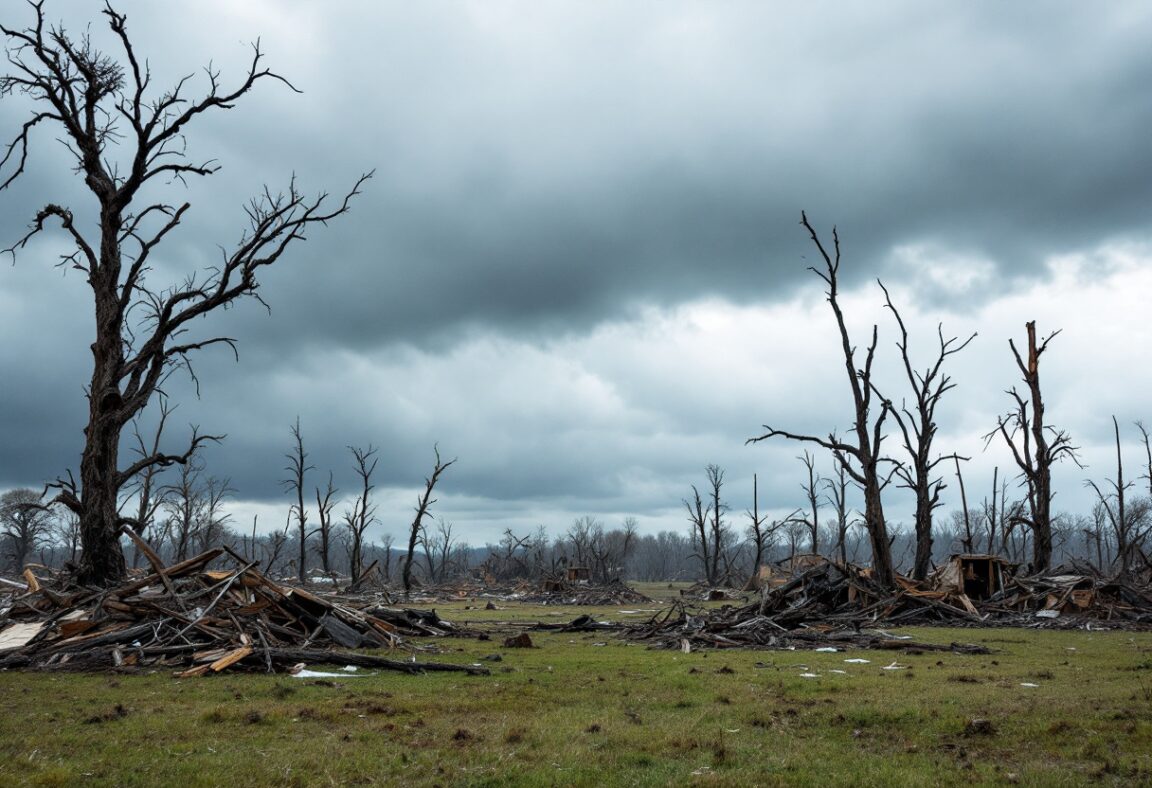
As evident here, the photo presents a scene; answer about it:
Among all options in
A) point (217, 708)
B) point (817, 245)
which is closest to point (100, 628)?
point (217, 708)

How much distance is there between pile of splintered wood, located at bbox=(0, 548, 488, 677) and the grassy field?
3.65 feet

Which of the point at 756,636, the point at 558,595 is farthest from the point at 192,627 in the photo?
the point at 558,595

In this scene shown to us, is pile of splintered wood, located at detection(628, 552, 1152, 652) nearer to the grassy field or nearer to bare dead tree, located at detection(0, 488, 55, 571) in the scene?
the grassy field

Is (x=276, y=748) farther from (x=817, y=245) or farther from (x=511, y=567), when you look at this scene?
(x=511, y=567)

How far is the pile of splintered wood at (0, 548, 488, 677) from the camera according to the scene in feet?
43.4

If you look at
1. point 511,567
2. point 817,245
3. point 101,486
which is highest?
point 817,245

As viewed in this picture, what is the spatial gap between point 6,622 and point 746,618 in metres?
16.5

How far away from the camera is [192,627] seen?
1457cm

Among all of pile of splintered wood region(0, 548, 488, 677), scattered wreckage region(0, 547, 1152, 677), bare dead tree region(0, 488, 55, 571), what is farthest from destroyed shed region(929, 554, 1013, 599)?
bare dead tree region(0, 488, 55, 571)

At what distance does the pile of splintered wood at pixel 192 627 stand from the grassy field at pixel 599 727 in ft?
3.65

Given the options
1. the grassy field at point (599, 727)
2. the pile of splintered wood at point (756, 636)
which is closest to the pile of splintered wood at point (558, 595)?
the pile of splintered wood at point (756, 636)

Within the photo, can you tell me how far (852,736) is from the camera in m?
8.05

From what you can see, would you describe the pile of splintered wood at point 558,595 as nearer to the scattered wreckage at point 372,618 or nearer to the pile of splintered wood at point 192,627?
the scattered wreckage at point 372,618

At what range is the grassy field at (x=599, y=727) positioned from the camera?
6516 millimetres
